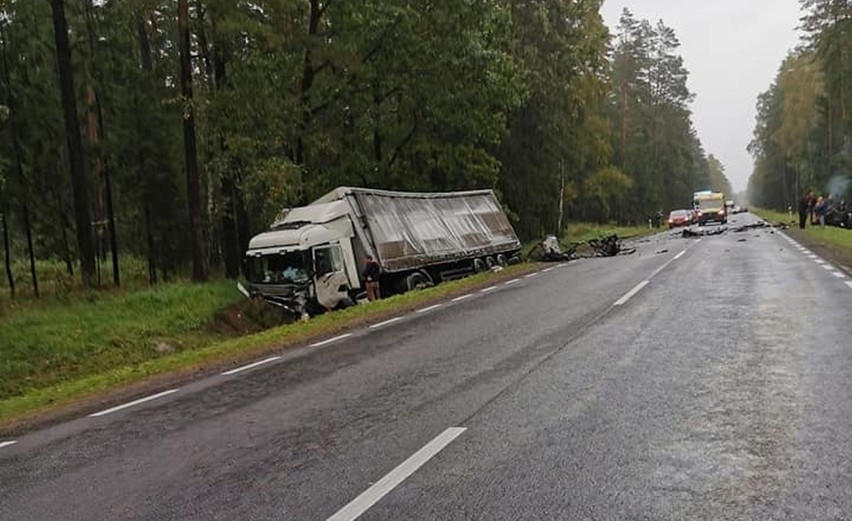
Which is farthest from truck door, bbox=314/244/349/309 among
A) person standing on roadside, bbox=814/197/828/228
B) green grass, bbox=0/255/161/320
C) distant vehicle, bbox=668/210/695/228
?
distant vehicle, bbox=668/210/695/228

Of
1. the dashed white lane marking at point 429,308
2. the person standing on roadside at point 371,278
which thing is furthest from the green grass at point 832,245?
the person standing on roadside at point 371,278

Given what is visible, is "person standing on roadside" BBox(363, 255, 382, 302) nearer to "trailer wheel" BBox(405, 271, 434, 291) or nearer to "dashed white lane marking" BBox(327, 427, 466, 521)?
"trailer wheel" BBox(405, 271, 434, 291)

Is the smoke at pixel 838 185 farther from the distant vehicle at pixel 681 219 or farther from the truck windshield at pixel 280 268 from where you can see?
the truck windshield at pixel 280 268

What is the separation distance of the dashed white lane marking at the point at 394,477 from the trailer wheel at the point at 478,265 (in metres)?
20.8

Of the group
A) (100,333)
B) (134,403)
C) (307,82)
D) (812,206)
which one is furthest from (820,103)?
(134,403)

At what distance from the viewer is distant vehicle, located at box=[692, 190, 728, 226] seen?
52562 mm

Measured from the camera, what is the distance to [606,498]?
450 centimetres

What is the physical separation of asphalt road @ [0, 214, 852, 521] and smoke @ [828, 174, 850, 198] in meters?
51.7

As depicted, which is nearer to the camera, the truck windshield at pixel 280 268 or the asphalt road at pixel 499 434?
the asphalt road at pixel 499 434

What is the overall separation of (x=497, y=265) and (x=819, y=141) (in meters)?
49.3

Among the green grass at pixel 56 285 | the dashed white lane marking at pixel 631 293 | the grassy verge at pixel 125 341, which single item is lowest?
the grassy verge at pixel 125 341

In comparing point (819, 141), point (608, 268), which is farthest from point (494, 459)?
point (819, 141)

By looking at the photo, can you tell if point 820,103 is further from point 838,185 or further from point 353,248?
point 353,248

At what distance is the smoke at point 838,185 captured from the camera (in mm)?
56000
